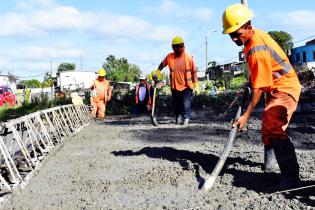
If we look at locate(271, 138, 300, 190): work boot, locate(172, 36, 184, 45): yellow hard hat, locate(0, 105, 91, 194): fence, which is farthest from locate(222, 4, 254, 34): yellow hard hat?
locate(172, 36, 184, 45): yellow hard hat

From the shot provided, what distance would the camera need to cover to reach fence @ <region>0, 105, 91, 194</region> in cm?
523

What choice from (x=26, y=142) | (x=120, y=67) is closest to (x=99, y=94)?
(x=26, y=142)

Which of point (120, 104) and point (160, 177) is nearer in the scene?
point (160, 177)

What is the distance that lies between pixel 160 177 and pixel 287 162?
1.31m

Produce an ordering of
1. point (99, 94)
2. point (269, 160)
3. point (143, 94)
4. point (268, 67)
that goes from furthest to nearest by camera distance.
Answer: point (143, 94)
point (99, 94)
point (269, 160)
point (268, 67)

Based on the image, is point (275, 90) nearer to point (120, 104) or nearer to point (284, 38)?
point (120, 104)

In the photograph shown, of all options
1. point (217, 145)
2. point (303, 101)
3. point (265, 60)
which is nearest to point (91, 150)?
point (217, 145)

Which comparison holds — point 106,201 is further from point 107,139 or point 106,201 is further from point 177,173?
point 107,139

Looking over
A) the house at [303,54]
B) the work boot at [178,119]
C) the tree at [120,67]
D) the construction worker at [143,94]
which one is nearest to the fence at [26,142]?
the work boot at [178,119]

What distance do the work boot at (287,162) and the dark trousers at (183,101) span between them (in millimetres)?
5331

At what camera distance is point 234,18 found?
4.19 m

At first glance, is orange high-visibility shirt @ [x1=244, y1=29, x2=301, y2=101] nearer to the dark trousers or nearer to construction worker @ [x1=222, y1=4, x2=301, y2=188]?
construction worker @ [x1=222, y1=4, x2=301, y2=188]

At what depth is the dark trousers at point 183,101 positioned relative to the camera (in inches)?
376

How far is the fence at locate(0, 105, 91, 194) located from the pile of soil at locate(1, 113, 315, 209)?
→ 19 centimetres
